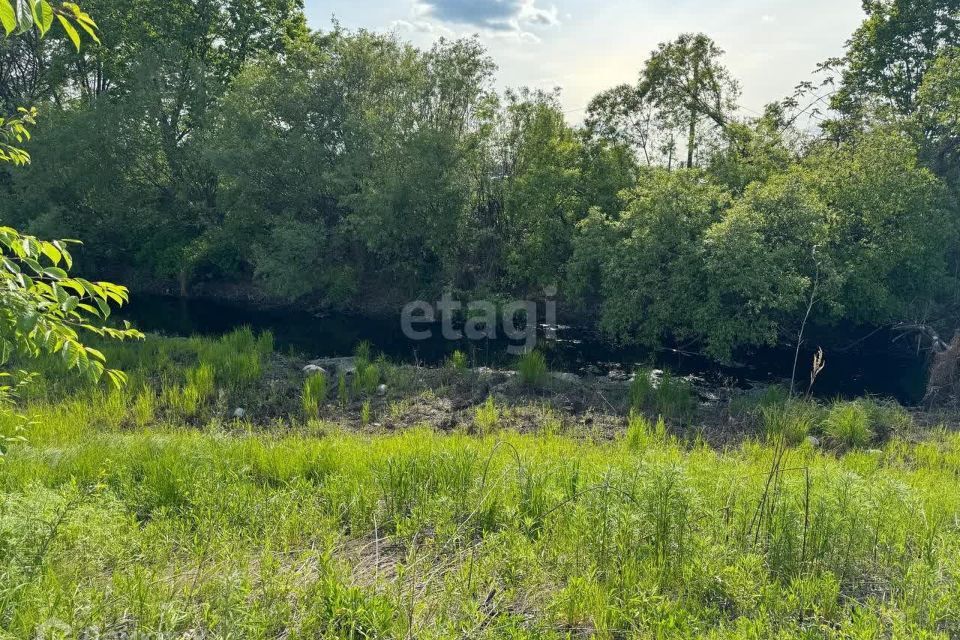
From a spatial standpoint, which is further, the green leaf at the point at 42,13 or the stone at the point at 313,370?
the stone at the point at 313,370

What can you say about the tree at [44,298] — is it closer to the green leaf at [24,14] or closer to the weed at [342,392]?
the green leaf at [24,14]

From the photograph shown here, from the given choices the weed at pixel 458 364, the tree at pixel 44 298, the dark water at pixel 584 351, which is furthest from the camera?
the dark water at pixel 584 351

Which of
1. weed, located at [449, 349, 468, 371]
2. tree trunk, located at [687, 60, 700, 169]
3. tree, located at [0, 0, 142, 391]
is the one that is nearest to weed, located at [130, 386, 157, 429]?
weed, located at [449, 349, 468, 371]

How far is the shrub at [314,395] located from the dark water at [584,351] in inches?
150

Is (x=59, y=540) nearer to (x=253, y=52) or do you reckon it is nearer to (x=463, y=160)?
(x=463, y=160)

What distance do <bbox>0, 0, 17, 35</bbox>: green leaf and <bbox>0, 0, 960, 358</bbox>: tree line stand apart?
13569 mm

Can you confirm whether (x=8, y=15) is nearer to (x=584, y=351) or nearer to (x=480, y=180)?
(x=584, y=351)

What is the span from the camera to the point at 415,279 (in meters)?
23.1

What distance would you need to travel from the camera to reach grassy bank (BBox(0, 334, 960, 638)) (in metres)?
3.49

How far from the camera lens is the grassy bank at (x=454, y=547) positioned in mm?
3492

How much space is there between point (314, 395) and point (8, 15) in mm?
9629

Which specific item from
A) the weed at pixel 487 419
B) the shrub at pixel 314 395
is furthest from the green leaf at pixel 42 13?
the shrub at pixel 314 395

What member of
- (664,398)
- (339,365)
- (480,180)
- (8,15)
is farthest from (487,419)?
(480,180)

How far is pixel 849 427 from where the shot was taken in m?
9.99
